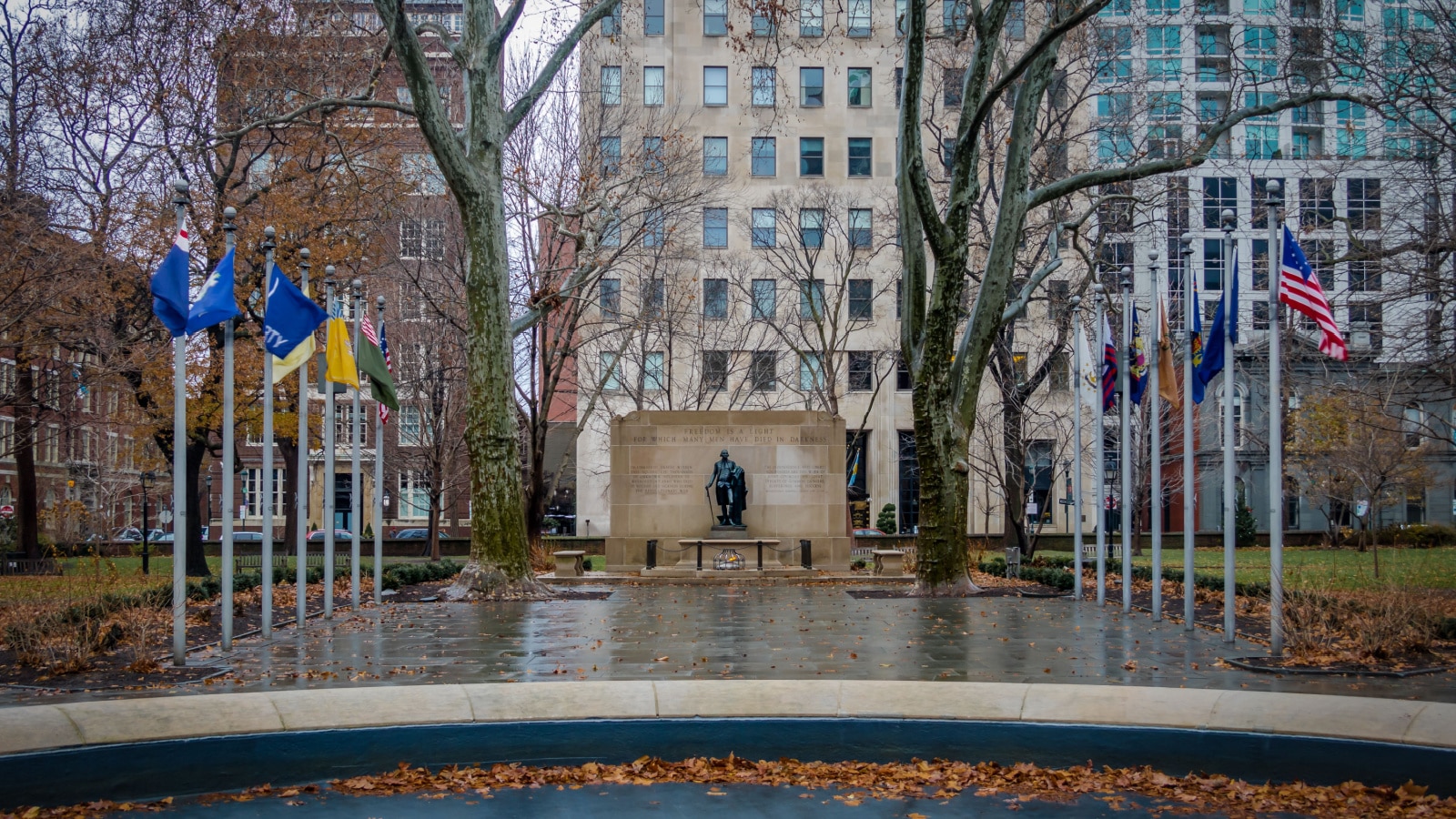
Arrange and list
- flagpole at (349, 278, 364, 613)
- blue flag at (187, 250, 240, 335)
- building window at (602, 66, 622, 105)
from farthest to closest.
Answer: building window at (602, 66, 622, 105) < flagpole at (349, 278, 364, 613) < blue flag at (187, 250, 240, 335)

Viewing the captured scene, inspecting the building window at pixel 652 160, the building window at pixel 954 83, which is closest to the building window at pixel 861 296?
the building window at pixel 954 83

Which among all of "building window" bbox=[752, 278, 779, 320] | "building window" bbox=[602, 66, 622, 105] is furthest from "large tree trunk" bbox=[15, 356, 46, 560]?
"building window" bbox=[752, 278, 779, 320]

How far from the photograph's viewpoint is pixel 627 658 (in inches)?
567

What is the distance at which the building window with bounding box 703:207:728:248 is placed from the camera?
61.7m

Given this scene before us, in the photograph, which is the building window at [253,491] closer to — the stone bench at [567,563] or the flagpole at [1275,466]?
the stone bench at [567,563]

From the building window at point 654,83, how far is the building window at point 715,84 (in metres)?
2.14

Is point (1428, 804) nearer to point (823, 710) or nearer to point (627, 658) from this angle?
point (823, 710)

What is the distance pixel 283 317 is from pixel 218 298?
179cm

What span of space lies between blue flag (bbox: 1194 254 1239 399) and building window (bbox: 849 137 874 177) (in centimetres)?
4796

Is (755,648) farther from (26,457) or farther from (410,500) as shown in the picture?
(410,500)

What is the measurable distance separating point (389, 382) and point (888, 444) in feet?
147

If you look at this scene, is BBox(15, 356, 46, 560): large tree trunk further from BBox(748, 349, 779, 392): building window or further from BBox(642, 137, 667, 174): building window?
BBox(748, 349, 779, 392): building window

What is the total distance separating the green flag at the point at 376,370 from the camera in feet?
68.4

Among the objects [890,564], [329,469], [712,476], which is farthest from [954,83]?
[329,469]
